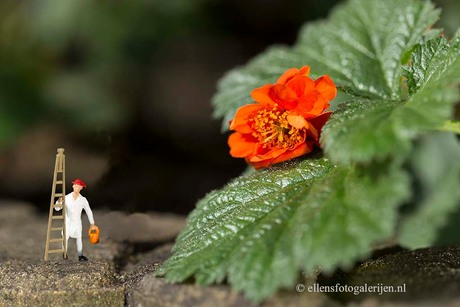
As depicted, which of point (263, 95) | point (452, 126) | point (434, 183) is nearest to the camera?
point (452, 126)

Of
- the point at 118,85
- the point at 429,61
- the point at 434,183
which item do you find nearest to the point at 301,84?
the point at 429,61

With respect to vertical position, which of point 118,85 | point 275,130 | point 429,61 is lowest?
point 275,130

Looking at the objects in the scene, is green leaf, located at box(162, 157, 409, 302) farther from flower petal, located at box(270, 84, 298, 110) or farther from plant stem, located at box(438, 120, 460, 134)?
plant stem, located at box(438, 120, 460, 134)

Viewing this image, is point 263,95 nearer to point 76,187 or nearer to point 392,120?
point 392,120

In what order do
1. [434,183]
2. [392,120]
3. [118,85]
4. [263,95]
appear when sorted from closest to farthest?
[392,120], [263,95], [434,183], [118,85]

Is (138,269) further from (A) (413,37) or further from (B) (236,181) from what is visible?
(A) (413,37)

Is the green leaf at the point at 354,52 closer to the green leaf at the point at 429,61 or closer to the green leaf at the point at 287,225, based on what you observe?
the green leaf at the point at 429,61

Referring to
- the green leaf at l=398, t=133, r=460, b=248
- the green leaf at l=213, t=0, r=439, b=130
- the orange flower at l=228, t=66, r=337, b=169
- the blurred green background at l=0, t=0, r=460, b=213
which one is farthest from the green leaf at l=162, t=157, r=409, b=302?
the blurred green background at l=0, t=0, r=460, b=213
